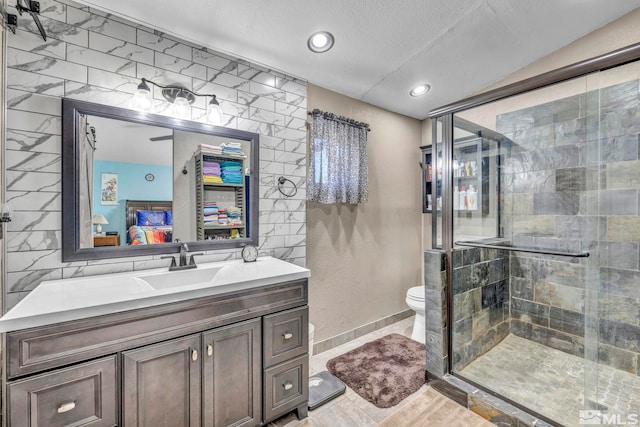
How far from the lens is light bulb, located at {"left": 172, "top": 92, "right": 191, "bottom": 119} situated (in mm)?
1782

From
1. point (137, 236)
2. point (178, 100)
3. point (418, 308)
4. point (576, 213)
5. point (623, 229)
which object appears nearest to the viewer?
point (137, 236)

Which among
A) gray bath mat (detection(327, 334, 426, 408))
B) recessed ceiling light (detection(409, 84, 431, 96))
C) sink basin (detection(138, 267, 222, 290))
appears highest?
recessed ceiling light (detection(409, 84, 431, 96))

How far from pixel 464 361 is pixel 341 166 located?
1.80m

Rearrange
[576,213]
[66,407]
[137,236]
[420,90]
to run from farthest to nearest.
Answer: [420,90]
[576,213]
[137,236]
[66,407]

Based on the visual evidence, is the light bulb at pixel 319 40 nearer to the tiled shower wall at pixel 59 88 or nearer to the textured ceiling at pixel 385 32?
the textured ceiling at pixel 385 32

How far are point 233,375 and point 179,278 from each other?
623 millimetres

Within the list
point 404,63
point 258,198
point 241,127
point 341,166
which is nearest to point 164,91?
point 241,127

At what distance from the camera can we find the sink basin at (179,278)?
1578 mm

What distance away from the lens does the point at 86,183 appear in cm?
152

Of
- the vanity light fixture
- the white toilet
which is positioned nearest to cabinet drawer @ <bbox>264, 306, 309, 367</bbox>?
the white toilet

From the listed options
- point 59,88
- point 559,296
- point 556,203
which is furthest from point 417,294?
point 59,88

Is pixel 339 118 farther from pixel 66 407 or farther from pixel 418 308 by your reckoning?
pixel 66 407

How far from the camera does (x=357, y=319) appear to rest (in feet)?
9.10

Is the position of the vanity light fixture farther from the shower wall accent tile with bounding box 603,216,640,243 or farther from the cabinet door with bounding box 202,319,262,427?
the shower wall accent tile with bounding box 603,216,640,243
